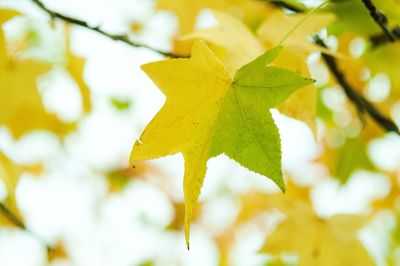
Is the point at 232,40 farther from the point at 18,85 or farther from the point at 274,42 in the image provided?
the point at 18,85

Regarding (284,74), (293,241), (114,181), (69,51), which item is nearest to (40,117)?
(69,51)

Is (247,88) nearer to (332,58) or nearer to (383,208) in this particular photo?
(332,58)

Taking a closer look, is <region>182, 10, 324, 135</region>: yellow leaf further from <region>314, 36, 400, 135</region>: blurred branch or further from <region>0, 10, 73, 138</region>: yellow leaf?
<region>0, 10, 73, 138</region>: yellow leaf

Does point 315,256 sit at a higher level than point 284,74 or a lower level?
lower

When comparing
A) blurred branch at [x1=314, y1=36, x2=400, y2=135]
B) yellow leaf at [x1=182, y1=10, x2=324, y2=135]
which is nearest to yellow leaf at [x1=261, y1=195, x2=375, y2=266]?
blurred branch at [x1=314, y1=36, x2=400, y2=135]

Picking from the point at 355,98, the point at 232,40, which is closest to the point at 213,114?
the point at 232,40

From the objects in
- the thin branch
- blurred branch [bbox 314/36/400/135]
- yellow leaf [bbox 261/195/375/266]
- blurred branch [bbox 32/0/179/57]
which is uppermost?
the thin branch

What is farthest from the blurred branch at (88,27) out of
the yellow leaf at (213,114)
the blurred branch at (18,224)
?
the blurred branch at (18,224)

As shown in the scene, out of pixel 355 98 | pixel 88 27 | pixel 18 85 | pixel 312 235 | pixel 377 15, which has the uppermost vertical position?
pixel 377 15

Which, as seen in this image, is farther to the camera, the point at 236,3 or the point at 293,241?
the point at 236,3

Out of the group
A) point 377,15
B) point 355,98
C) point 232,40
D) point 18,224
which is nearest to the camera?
point 377,15

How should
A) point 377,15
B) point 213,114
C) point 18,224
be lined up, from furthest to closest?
point 18,224
point 377,15
point 213,114
